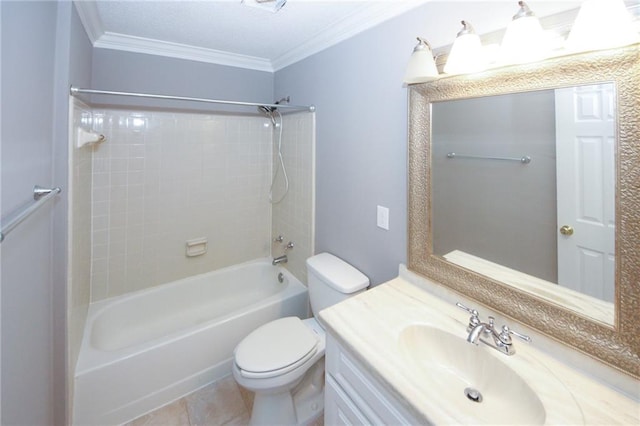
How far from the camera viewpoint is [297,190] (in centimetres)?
227

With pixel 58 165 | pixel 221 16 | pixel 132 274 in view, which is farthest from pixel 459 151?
pixel 132 274

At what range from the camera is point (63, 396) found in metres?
1.33

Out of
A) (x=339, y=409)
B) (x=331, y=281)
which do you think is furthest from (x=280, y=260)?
(x=339, y=409)

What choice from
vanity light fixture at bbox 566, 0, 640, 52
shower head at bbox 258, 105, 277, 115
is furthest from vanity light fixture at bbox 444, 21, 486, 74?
shower head at bbox 258, 105, 277, 115

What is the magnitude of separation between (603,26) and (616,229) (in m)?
0.54

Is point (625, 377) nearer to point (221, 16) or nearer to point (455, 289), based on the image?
point (455, 289)

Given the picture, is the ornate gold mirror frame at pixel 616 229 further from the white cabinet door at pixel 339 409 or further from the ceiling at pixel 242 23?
the white cabinet door at pixel 339 409

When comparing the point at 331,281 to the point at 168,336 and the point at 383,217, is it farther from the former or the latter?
the point at 168,336

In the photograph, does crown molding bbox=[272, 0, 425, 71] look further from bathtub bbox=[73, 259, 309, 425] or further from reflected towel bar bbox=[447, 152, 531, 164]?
bathtub bbox=[73, 259, 309, 425]

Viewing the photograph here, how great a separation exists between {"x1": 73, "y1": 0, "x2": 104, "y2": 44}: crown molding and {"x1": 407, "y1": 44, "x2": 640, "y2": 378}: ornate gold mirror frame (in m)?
1.80

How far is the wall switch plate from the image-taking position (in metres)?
1.48

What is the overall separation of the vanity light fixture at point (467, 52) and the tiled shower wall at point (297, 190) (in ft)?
3.67

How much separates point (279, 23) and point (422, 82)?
101cm

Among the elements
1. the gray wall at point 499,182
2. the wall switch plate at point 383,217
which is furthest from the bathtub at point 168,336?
the gray wall at point 499,182
